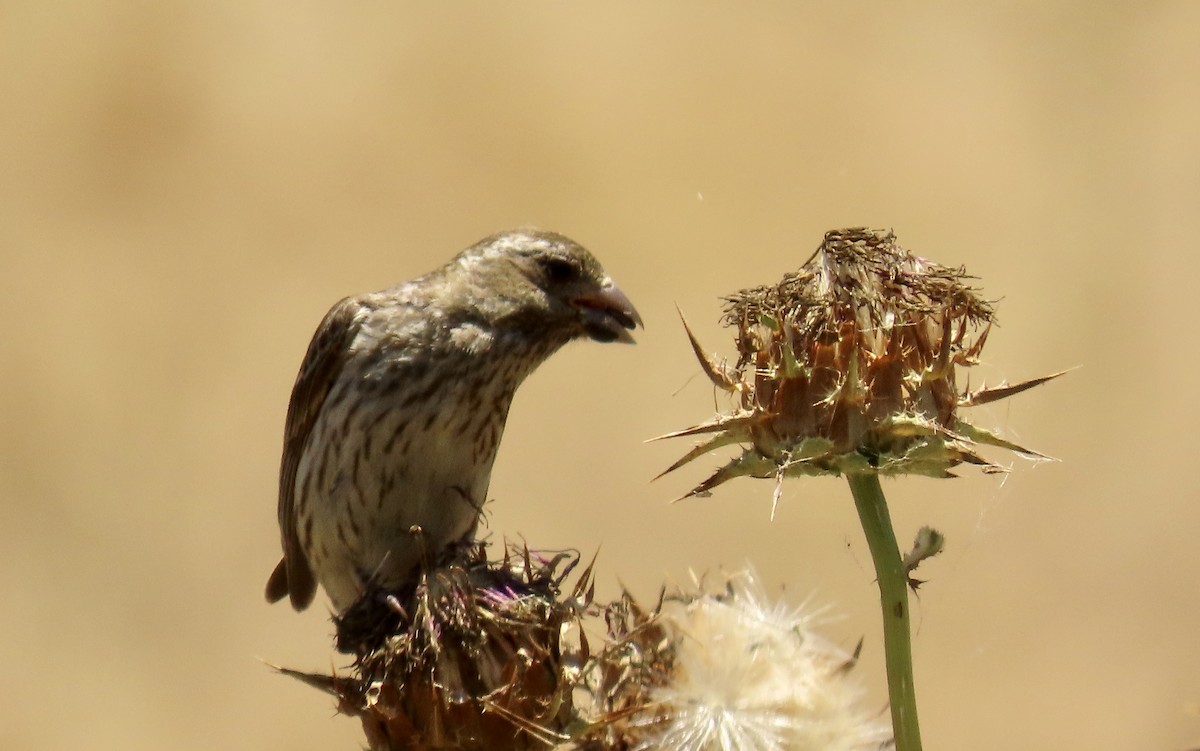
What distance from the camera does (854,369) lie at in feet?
10.8

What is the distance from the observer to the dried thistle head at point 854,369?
3.29 meters

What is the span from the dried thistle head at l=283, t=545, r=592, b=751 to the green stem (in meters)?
0.89

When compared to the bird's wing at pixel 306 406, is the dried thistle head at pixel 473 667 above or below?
below

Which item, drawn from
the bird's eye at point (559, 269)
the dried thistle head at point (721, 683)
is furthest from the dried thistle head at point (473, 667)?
the bird's eye at point (559, 269)

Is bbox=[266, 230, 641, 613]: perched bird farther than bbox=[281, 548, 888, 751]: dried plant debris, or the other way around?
bbox=[266, 230, 641, 613]: perched bird

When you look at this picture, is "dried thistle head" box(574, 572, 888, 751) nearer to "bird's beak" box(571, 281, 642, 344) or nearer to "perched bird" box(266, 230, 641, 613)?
"perched bird" box(266, 230, 641, 613)

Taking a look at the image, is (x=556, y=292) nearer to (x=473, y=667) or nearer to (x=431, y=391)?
(x=431, y=391)

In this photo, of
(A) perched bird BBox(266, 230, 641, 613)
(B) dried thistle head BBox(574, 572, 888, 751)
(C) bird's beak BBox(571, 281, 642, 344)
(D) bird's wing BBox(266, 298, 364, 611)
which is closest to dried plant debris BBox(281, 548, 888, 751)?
(B) dried thistle head BBox(574, 572, 888, 751)

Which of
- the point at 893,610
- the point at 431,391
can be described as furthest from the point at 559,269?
the point at 893,610

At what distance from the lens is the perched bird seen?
4.95m

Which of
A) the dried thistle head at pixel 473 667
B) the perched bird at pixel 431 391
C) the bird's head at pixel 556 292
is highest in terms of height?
the bird's head at pixel 556 292

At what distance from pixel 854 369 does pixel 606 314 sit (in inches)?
74.7

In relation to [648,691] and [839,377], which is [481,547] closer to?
[648,691]

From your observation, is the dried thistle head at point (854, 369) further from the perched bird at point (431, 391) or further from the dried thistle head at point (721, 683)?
the perched bird at point (431, 391)
